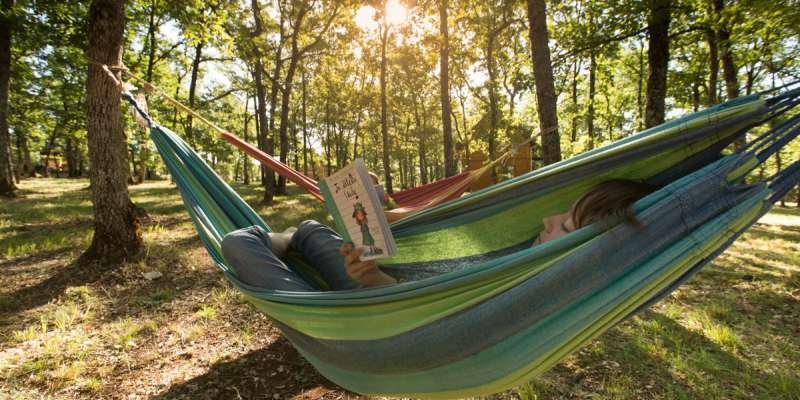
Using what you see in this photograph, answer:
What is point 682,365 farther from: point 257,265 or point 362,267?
point 257,265

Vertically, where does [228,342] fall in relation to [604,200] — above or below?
below

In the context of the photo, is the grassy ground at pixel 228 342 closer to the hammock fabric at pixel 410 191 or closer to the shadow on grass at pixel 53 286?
the shadow on grass at pixel 53 286

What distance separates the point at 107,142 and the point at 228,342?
203cm

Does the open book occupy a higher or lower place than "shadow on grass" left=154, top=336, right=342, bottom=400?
higher

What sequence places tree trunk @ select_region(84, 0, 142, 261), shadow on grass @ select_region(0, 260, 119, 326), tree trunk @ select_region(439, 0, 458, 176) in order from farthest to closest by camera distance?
tree trunk @ select_region(439, 0, 458, 176) → tree trunk @ select_region(84, 0, 142, 261) → shadow on grass @ select_region(0, 260, 119, 326)

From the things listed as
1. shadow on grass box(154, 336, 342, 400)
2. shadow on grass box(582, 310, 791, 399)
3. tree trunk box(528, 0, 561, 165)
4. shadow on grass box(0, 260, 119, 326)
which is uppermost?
tree trunk box(528, 0, 561, 165)

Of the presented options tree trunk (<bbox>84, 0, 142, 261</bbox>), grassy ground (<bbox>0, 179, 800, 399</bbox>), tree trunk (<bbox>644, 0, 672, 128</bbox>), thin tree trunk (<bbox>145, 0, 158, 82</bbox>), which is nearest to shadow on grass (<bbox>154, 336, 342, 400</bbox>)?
grassy ground (<bbox>0, 179, 800, 399</bbox>)

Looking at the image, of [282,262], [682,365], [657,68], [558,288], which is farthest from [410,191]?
[657,68]

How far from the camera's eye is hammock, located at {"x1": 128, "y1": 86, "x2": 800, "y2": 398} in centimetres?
85

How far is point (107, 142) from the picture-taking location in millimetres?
2738

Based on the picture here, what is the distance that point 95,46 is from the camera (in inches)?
105

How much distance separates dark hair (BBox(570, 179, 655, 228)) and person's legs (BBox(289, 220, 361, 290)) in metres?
0.88

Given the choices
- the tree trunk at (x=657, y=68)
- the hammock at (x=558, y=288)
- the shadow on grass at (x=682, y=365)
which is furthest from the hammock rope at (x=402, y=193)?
the tree trunk at (x=657, y=68)

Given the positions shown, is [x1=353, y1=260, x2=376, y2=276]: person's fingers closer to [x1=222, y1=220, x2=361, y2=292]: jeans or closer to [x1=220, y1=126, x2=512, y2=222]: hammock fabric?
[x1=222, y1=220, x2=361, y2=292]: jeans
